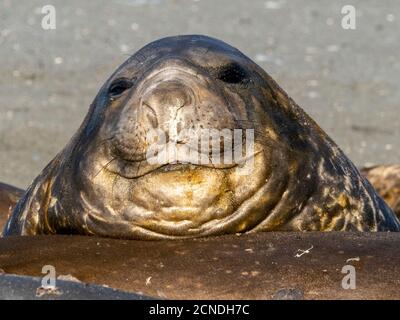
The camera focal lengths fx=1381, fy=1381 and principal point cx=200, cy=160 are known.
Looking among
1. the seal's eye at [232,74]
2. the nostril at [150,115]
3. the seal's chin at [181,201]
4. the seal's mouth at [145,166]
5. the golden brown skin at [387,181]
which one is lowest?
the golden brown skin at [387,181]

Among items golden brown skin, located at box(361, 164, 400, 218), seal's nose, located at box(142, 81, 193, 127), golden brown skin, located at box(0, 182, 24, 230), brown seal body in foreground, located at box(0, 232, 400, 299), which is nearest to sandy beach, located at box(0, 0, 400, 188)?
golden brown skin, located at box(361, 164, 400, 218)

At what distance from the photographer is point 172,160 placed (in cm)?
534

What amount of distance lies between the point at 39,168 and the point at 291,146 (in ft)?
18.9

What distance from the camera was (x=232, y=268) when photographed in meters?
4.70

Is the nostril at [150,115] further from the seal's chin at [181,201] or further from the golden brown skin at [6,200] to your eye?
the golden brown skin at [6,200]

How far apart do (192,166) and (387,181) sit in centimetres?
440

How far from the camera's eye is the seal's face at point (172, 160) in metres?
5.37

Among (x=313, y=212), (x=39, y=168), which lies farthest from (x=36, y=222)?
(x=39, y=168)

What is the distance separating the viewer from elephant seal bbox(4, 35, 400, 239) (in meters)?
5.39

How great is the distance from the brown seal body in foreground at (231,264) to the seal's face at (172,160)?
24 centimetres

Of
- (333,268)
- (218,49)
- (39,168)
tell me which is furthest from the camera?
(39,168)

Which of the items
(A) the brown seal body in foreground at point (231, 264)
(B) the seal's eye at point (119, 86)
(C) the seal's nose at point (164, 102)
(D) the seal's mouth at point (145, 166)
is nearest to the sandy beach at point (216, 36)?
(B) the seal's eye at point (119, 86)
